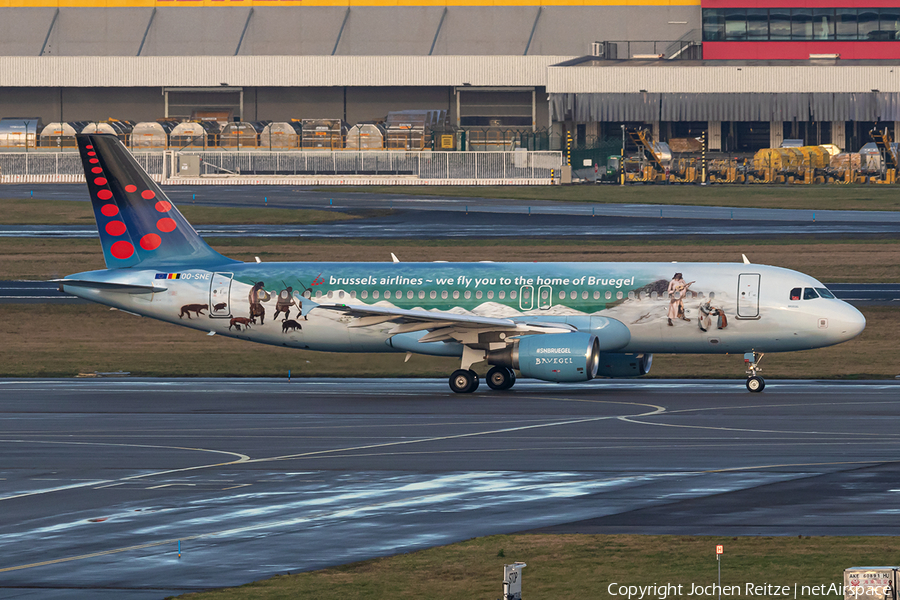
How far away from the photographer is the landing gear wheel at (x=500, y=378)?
42844 mm

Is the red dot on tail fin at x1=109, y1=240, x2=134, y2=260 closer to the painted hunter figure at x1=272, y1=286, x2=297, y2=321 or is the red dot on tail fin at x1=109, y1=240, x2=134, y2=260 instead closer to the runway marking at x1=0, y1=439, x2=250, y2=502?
the painted hunter figure at x1=272, y1=286, x2=297, y2=321

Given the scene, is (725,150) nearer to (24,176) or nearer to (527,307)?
(24,176)

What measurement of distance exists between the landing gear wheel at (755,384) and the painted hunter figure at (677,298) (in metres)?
2.77

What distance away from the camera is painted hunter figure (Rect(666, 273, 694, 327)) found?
42125 millimetres

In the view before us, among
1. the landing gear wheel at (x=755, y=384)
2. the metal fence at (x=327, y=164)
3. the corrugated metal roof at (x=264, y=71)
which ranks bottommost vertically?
the landing gear wheel at (x=755, y=384)

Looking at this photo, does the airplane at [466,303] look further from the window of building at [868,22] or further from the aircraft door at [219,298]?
the window of building at [868,22]

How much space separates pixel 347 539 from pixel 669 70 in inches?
4331

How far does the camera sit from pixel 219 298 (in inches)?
1741

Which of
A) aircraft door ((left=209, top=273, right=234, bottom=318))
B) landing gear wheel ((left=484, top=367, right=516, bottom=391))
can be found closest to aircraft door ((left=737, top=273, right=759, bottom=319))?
landing gear wheel ((left=484, top=367, right=516, bottom=391))

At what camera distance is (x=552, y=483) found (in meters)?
25.9

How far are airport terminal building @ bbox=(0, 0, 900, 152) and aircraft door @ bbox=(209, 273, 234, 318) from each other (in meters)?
82.1

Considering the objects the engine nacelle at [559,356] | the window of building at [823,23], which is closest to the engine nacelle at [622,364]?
the engine nacelle at [559,356]

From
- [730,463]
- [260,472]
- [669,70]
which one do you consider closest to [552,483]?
[730,463]

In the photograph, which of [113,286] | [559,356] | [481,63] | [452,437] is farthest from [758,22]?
[452,437]
